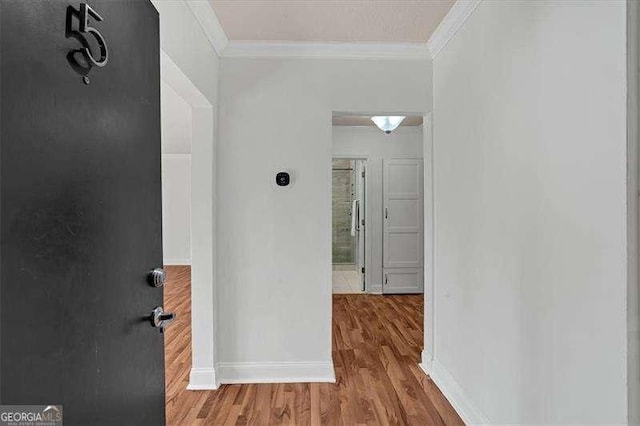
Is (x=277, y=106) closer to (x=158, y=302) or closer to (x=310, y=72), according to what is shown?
(x=310, y=72)

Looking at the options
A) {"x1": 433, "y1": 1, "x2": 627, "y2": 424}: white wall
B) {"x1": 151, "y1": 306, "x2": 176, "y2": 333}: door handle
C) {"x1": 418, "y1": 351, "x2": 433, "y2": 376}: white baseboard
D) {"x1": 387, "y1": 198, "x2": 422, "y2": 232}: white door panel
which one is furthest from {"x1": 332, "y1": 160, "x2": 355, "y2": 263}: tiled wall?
{"x1": 151, "y1": 306, "x2": 176, "y2": 333}: door handle

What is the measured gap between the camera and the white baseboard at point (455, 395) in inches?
82.0

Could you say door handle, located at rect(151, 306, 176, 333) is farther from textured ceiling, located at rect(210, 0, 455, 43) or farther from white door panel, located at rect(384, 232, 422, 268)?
white door panel, located at rect(384, 232, 422, 268)

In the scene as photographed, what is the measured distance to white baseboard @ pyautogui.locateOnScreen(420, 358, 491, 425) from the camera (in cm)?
208

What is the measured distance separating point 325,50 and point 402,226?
3217 millimetres

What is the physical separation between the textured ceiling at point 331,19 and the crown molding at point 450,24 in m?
0.04

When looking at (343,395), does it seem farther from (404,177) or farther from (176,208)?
(176,208)

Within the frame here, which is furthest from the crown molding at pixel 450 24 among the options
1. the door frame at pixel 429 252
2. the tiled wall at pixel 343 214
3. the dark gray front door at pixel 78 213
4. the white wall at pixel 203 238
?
the tiled wall at pixel 343 214

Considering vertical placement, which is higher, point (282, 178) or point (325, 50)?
point (325, 50)

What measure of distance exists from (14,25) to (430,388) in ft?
9.44

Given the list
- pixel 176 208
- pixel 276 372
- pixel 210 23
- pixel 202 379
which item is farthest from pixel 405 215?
pixel 176 208

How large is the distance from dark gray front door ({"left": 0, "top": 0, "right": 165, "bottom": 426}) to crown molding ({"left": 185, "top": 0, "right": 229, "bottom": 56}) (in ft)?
3.56

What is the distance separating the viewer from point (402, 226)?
17.9 ft

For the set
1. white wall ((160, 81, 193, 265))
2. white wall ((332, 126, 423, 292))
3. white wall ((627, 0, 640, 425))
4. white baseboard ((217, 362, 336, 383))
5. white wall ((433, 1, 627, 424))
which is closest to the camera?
white wall ((627, 0, 640, 425))
